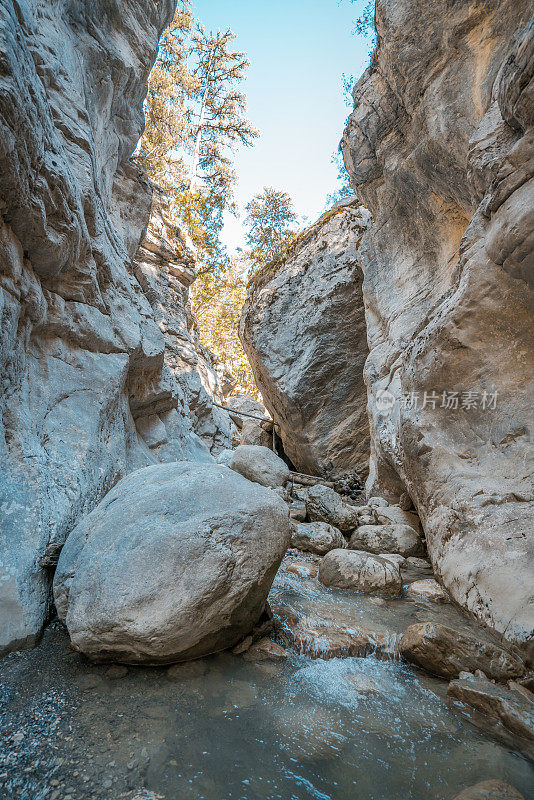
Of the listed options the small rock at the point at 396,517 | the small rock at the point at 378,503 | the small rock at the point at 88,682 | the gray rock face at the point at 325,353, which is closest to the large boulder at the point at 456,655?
the small rock at the point at 88,682

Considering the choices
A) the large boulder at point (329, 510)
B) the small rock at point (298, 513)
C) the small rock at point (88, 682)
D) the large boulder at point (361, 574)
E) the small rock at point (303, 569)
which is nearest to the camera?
the small rock at point (88, 682)

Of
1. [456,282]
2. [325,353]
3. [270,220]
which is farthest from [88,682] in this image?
[270,220]

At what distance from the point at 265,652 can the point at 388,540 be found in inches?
132

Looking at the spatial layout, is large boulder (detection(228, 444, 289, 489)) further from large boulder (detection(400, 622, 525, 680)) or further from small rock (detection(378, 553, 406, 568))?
large boulder (detection(400, 622, 525, 680))

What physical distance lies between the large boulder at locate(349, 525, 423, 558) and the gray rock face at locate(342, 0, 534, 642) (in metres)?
0.72

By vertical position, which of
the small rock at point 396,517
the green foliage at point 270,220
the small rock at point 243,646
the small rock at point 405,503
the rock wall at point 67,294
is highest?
the green foliage at point 270,220

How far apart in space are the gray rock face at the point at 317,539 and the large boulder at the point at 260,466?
2.21 metres

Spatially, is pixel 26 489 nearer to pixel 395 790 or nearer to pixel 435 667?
pixel 395 790

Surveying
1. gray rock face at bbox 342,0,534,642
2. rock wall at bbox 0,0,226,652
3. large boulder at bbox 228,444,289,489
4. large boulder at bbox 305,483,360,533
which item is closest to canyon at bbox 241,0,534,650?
gray rock face at bbox 342,0,534,642

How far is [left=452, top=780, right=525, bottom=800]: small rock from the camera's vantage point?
177cm

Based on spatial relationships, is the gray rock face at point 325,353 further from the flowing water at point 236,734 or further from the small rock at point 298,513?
the flowing water at point 236,734

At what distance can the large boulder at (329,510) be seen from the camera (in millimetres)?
6832

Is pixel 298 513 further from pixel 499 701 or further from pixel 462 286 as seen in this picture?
pixel 499 701

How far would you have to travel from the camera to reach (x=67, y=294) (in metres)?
5.27
